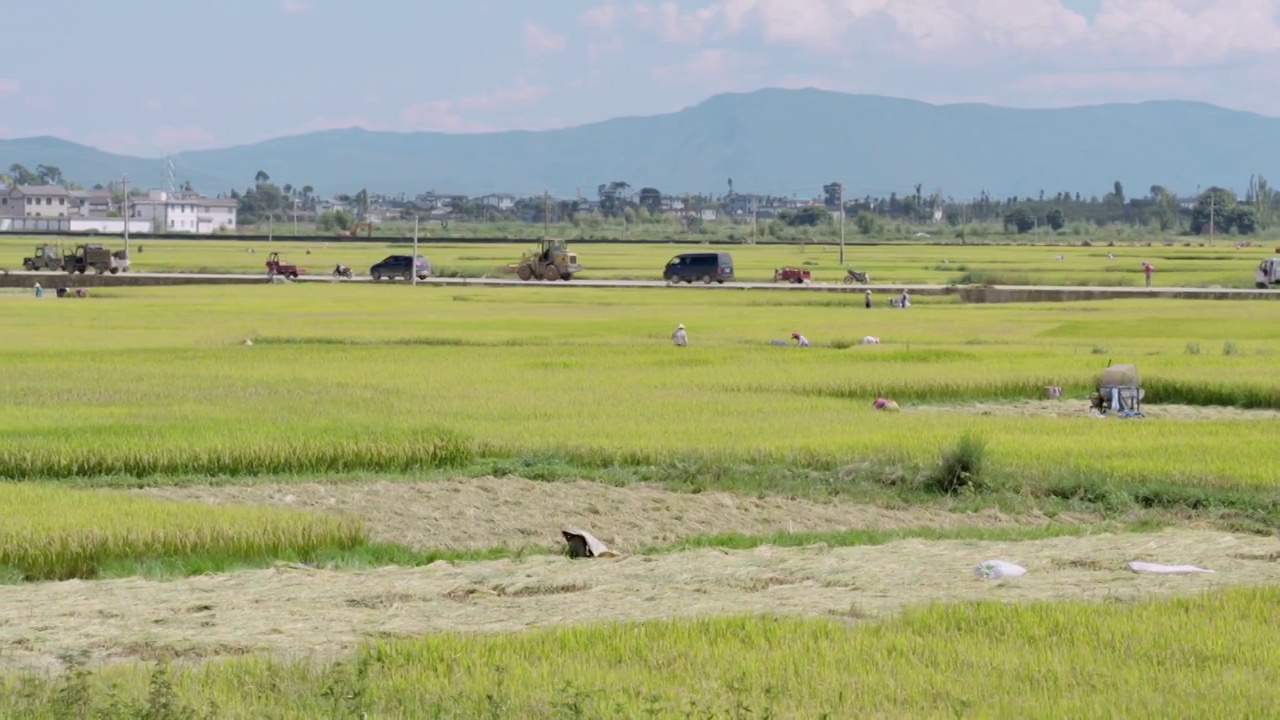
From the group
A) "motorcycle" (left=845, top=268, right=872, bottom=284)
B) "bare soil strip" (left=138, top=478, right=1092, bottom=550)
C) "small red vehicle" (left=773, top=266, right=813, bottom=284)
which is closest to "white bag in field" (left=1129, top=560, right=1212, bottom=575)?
"bare soil strip" (left=138, top=478, right=1092, bottom=550)

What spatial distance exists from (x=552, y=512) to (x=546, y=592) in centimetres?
538

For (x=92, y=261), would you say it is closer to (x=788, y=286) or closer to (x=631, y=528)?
(x=788, y=286)

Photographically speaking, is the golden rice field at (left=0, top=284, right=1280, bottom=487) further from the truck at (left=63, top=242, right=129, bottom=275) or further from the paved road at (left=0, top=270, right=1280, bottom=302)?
the truck at (left=63, top=242, right=129, bottom=275)

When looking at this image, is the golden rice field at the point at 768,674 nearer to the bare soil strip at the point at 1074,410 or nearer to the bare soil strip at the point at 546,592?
the bare soil strip at the point at 546,592

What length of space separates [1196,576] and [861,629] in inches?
156

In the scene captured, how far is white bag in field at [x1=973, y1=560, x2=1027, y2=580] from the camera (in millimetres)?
13991

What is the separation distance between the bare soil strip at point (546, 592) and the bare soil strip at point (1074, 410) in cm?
1138

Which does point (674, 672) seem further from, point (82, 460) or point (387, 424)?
point (387, 424)

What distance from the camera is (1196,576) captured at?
13.9 metres

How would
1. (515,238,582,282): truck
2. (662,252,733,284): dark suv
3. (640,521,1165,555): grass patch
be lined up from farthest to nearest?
1. (515,238,582,282): truck
2. (662,252,733,284): dark suv
3. (640,521,1165,555): grass patch

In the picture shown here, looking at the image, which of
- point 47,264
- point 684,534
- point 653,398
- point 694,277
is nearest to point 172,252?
point 47,264

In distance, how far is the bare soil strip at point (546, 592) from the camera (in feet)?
38.5

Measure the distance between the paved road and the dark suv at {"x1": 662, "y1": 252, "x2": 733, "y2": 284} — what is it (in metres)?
1.00

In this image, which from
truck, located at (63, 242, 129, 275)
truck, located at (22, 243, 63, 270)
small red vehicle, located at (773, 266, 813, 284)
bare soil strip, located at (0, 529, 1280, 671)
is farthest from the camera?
truck, located at (22, 243, 63, 270)
